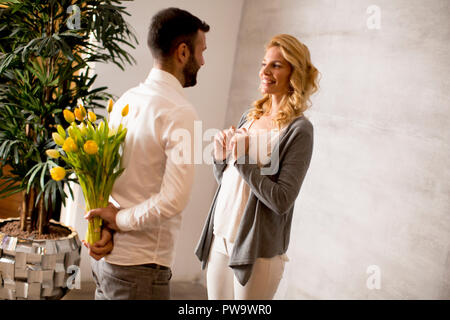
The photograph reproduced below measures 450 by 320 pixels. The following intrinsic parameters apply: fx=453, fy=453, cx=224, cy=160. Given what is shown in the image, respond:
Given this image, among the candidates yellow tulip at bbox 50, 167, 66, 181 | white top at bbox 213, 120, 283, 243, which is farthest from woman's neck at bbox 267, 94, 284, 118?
yellow tulip at bbox 50, 167, 66, 181

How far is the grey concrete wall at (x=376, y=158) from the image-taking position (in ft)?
7.33

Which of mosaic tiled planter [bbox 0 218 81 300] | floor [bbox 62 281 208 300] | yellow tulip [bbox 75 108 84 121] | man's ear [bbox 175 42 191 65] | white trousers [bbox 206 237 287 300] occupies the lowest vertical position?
floor [bbox 62 281 208 300]

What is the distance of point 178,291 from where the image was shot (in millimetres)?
3719

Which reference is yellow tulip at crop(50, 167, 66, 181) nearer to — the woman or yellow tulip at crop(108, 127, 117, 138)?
yellow tulip at crop(108, 127, 117, 138)

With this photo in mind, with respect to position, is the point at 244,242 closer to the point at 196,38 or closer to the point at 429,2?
the point at 196,38

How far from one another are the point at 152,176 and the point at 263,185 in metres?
0.54

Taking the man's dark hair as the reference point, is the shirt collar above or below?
below

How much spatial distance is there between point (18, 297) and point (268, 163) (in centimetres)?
159

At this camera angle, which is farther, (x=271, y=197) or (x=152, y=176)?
(x=271, y=197)

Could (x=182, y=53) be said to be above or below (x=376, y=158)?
above

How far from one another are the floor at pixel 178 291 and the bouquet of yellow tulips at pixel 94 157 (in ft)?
6.74

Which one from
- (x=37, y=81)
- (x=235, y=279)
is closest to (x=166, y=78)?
(x=235, y=279)

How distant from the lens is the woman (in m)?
1.81

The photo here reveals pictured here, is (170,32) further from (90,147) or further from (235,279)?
(235,279)
